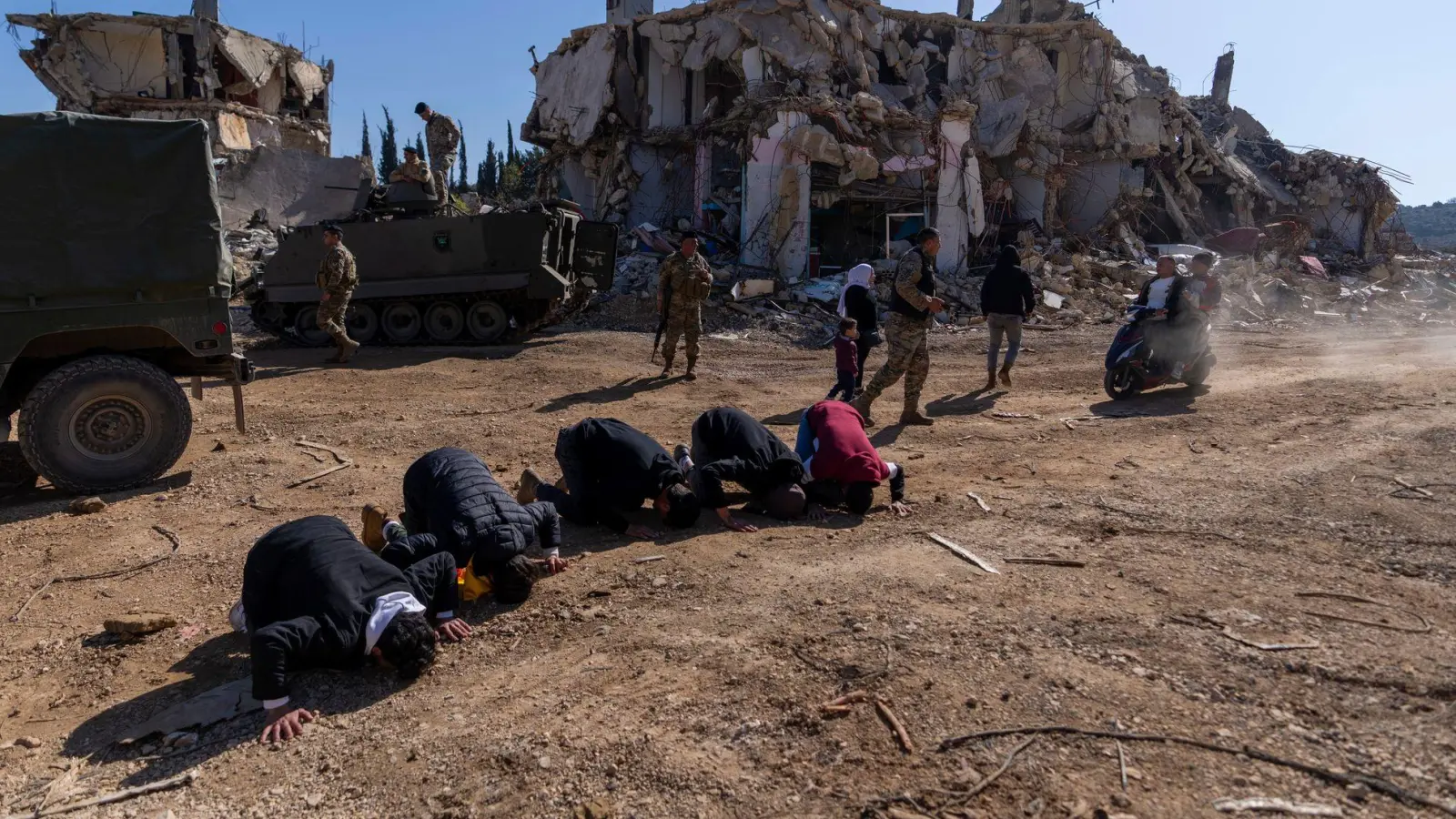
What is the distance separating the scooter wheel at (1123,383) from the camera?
9148 mm

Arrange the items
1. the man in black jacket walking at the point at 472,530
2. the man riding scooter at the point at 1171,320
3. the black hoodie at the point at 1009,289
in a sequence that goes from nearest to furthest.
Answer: the man in black jacket walking at the point at 472,530 → the man riding scooter at the point at 1171,320 → the black hoodie at the point at 1009,289

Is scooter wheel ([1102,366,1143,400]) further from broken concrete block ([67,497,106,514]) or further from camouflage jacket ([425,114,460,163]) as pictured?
camouflage jacket ([425,114,460,163])

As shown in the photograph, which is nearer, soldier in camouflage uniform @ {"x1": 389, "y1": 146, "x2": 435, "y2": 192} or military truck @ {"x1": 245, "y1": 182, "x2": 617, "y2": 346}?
military truck @ {"x1": 245, "y1": 182, "x2": 617, "y2": 346}

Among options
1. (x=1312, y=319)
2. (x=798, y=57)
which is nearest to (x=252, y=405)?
(x=798, y=57)

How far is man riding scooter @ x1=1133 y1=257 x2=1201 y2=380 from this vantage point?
8.90 meters

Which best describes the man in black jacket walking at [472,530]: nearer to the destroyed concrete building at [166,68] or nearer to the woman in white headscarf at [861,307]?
the woman in white headscarf at [861,307]

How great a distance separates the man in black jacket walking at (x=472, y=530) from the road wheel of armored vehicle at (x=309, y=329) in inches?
385

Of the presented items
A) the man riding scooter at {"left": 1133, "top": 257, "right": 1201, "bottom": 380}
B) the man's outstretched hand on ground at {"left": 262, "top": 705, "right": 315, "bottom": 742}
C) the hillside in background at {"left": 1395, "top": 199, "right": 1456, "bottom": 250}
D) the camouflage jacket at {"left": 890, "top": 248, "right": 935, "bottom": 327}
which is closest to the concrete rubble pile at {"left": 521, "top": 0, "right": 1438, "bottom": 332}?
the man riding scooter at {"left": 1133, "top": 257, "right": 1201, "bottom": 380}

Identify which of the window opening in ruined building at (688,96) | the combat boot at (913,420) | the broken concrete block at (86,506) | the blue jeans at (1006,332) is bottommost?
the broken concrete block at (86,506)

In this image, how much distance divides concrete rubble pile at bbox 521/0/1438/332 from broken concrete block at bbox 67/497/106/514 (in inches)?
472

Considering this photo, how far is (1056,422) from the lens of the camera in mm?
8352

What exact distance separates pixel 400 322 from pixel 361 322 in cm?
53

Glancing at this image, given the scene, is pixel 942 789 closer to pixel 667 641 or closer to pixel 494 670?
pixel 667 641

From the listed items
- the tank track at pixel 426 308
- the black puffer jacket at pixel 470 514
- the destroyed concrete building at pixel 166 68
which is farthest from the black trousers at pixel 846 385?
the destroyed concrete building at pixel 166 68
